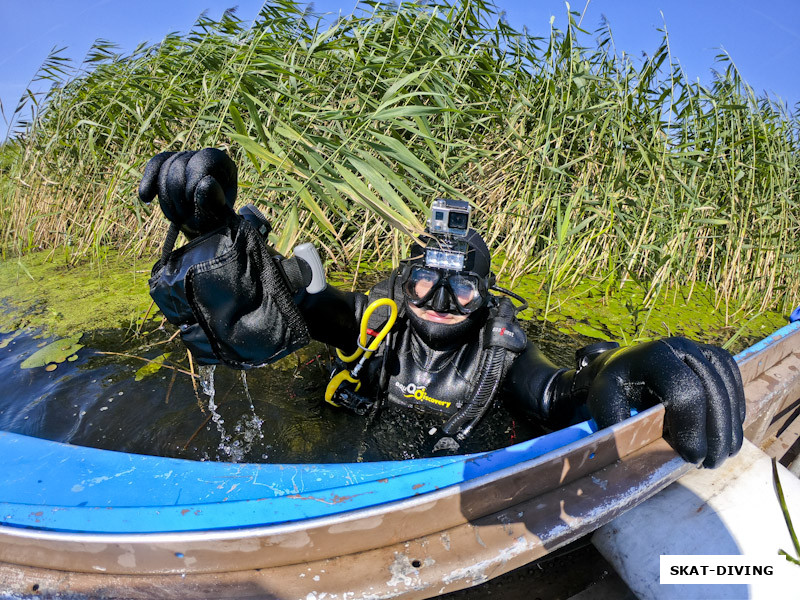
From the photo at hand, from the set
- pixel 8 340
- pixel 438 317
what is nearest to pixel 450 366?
pixel 438 317

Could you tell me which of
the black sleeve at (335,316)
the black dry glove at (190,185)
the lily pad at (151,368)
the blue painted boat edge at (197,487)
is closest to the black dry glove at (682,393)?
the blue painted boat edge at (197,487)

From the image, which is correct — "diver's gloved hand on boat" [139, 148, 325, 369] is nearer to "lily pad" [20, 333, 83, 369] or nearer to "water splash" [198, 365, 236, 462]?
"water splash" [198, 365, 236, 462]

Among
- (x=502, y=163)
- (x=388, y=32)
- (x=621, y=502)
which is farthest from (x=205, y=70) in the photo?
(x=621, y=502)

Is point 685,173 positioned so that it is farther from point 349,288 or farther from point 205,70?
point 205,70

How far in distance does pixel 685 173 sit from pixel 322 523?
4.01 m

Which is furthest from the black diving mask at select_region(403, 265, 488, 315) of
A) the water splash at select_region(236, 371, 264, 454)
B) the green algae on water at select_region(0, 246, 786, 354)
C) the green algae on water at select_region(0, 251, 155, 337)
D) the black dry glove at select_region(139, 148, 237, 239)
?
the green algae on water at select_region(0, 251, 155, 337)

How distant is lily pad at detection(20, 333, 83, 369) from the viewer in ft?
9.54

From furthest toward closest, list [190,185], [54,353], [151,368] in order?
[54,353] < [151,368] < [190,185]

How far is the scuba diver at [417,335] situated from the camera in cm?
148

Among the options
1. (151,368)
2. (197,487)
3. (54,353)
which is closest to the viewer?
(197,487)

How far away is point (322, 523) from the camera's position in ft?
3.46

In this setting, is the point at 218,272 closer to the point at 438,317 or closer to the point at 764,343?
the point at 438,317

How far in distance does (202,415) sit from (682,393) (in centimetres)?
221

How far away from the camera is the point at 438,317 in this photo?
84.4 inches
